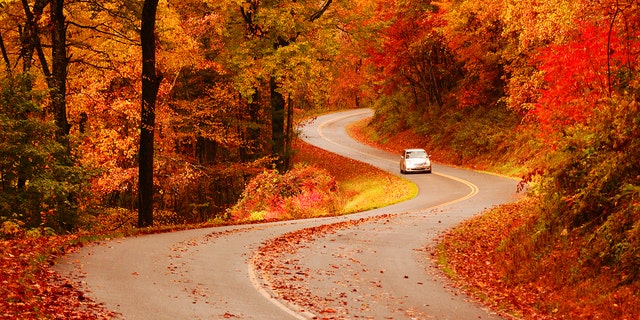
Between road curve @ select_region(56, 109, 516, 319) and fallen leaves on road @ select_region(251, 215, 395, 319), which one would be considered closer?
road curve @ select_region(56, 109, 516, 319)

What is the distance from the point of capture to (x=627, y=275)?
11.6 metres

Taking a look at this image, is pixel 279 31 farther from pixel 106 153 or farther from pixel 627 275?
pixel 627 275

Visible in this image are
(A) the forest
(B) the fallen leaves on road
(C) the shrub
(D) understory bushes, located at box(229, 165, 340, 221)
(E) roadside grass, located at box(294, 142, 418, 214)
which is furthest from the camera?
(E) roadside grass, located at box(294, 142, 418, 214)

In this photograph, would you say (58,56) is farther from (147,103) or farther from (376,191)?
(376,191)

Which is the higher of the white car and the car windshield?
the car windshield

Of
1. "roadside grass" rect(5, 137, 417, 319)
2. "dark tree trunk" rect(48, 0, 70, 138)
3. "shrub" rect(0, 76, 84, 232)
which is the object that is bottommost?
"roadside grass" rect(5, 137, 417, 319)

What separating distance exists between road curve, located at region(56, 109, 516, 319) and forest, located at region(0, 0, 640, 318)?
2.59 metres

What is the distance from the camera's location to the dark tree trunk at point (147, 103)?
2047 centimetres

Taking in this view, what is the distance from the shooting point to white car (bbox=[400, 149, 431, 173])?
43.1 meters

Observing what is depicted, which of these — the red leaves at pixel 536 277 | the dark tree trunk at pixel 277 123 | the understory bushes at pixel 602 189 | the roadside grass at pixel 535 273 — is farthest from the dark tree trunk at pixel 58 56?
the dark tree trunk at pixel 277 123

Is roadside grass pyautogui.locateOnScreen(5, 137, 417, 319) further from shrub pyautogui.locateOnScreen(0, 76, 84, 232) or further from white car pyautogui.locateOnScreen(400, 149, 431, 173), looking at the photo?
white car pyautogui.locateOnScreen(400, 149, 431, 173)

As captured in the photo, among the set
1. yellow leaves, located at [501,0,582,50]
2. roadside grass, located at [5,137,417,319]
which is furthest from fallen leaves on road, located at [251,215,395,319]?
yellow leaves, located at [501,0,582,50]

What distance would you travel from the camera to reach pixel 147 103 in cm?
2081

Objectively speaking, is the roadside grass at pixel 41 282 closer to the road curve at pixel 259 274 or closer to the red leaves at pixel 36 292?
the red leaves at pixel 36 292
